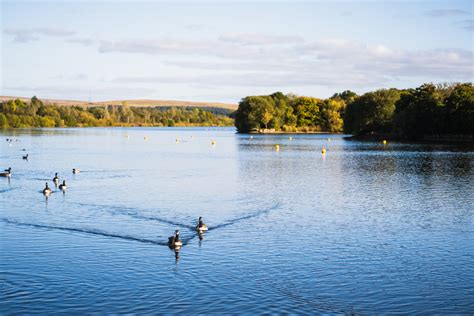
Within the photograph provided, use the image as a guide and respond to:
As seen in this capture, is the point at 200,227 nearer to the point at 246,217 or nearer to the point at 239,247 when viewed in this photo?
the point at 239,247

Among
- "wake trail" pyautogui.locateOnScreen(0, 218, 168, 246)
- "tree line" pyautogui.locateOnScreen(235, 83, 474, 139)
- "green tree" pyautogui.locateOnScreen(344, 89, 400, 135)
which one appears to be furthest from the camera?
"green tree" pyautogui.locateOnScreen(344, 89, 400, 135)

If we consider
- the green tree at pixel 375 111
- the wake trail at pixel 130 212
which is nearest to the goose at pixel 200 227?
the wake trail at pixel 130 212

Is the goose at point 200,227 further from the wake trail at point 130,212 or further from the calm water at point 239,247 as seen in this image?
the wake trail at point 130,212

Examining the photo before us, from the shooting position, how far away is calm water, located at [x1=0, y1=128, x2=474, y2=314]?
18.5 m

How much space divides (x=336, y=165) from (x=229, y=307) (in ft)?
171

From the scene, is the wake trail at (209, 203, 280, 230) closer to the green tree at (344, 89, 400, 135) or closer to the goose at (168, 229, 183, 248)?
the goose at (168, 229, 183, 248)

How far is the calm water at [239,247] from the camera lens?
728 inches

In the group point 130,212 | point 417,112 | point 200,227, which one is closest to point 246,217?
point 200,227

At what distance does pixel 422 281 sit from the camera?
20609 millimetres

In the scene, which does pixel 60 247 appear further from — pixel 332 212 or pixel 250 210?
pixel 332 212

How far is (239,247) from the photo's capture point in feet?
82.7

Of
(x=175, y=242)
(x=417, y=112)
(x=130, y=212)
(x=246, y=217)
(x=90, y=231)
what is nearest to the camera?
(x=175, y=242)

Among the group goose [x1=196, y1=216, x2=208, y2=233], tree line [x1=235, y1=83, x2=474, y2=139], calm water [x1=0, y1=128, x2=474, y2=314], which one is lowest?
calm water [x1=0, y1=128, x2=474, y2=314]

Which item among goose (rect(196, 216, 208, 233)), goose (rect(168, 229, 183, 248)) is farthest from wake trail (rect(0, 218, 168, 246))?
goose (rect(196, 216, 208, 233))
